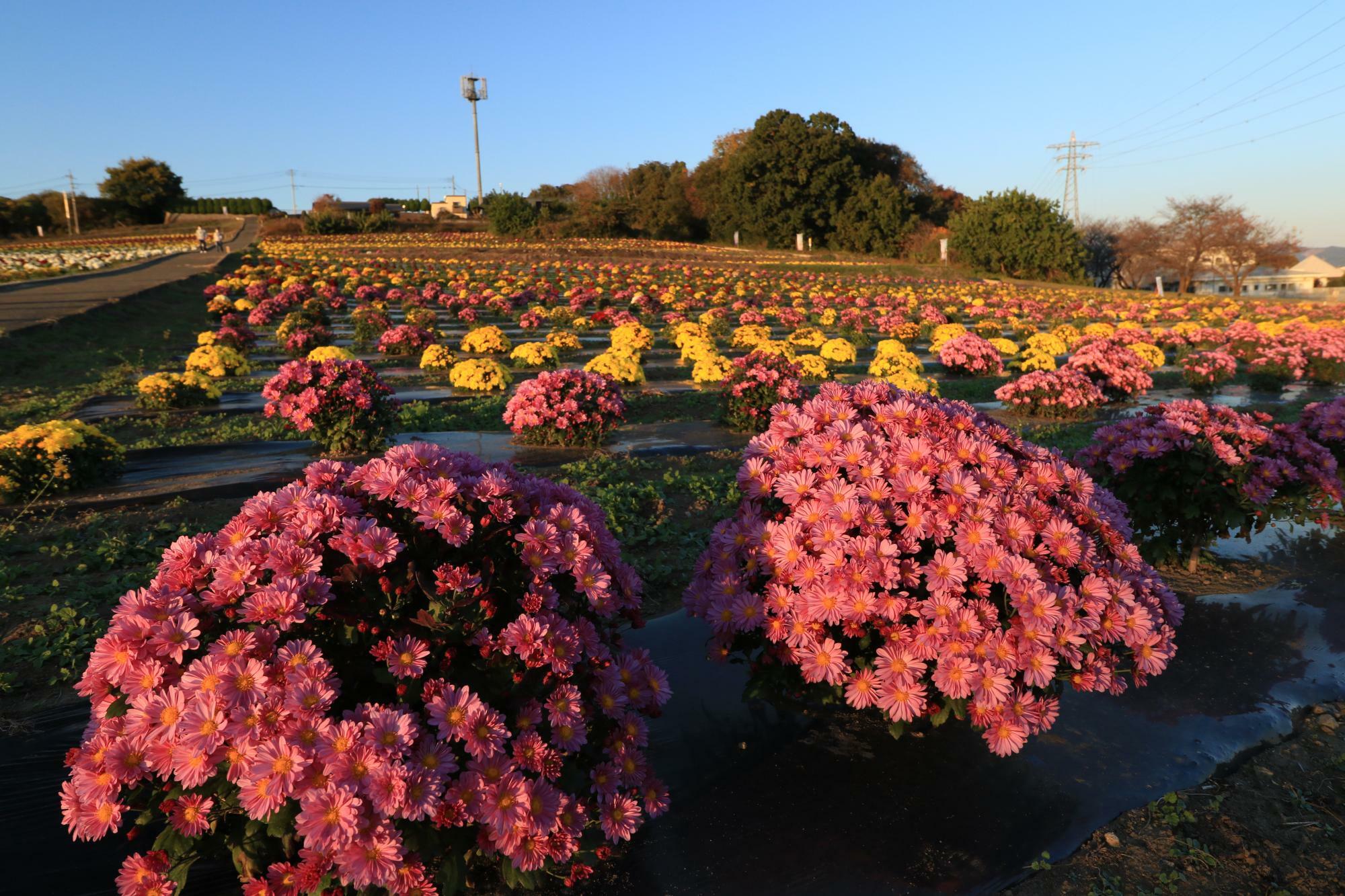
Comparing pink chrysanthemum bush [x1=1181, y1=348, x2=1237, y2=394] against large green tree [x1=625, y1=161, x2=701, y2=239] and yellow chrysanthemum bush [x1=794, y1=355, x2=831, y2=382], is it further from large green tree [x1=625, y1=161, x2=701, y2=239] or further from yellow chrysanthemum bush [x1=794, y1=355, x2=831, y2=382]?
large green tree [x1=625, y1=161, x2=701, y2=239]

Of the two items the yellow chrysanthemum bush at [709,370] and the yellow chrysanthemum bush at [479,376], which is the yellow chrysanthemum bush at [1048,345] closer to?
the yellow chrysanthemum bush at [709,370]

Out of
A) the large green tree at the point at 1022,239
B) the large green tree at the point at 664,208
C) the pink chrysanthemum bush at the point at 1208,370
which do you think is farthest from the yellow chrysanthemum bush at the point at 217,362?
the large green tree at the point at 664,208

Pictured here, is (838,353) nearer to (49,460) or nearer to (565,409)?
(565,409)

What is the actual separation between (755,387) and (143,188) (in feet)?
285

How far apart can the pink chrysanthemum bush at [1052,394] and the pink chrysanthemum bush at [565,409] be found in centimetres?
576

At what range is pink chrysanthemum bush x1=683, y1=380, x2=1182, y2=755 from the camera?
2.59 m

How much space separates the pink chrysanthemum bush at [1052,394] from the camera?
10195mm

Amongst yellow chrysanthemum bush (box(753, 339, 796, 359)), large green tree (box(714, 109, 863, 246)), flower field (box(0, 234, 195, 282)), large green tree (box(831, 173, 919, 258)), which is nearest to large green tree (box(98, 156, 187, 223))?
flower field (box(0, 234, 195, 282))

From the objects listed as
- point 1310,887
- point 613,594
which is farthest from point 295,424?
Result: point 1310,887

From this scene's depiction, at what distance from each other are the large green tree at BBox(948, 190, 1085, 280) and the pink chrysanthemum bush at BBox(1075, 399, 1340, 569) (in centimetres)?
4490

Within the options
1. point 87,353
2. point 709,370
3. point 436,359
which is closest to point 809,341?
point 709,370

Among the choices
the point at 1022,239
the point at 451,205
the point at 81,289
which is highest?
the point at 451,205

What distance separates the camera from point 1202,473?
4.80m

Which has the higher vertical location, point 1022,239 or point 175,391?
point 1022,239
